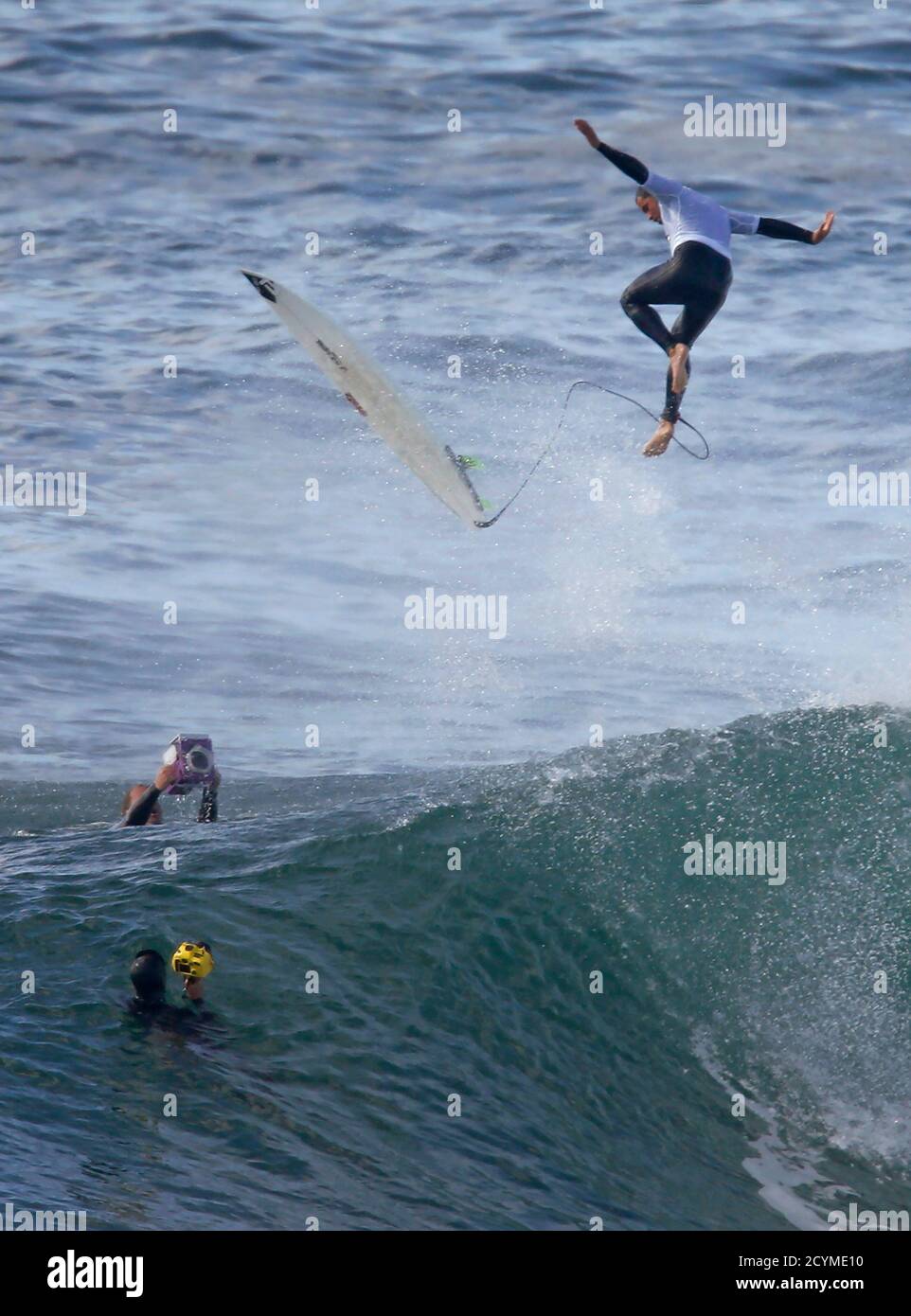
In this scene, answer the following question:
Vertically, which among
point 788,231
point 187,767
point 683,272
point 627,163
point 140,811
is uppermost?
point 627,163

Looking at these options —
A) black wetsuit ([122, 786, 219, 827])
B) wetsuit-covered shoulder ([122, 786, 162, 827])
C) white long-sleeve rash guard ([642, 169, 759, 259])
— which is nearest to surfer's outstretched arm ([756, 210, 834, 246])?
white long-sleeve rash guard ([642, 169, 759, 259])

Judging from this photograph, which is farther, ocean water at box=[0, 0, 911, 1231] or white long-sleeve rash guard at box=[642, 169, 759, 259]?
white long-sleeve rash guard at box=[642, 169, 759, 259]

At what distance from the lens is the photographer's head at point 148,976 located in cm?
1044

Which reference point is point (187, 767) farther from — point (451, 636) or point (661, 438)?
point (451, 636)

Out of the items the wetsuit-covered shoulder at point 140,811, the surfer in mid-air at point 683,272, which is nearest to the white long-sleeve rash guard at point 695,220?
the surfer in mid-air at point 683,272

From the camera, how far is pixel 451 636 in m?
29.6

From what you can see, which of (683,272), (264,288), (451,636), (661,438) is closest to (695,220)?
(683,272)

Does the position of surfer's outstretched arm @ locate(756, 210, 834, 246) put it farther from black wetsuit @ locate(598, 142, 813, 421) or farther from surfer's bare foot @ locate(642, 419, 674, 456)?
surfer's bare foot @ locate(642, 419, 674, 456)

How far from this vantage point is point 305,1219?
350 inches

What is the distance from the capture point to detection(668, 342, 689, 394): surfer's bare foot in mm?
11500

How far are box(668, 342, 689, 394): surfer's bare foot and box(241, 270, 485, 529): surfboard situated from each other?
4.12 meters

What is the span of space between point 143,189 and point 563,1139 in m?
25.5

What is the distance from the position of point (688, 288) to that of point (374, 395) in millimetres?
5007

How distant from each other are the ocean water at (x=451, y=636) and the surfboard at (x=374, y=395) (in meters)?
3.08
